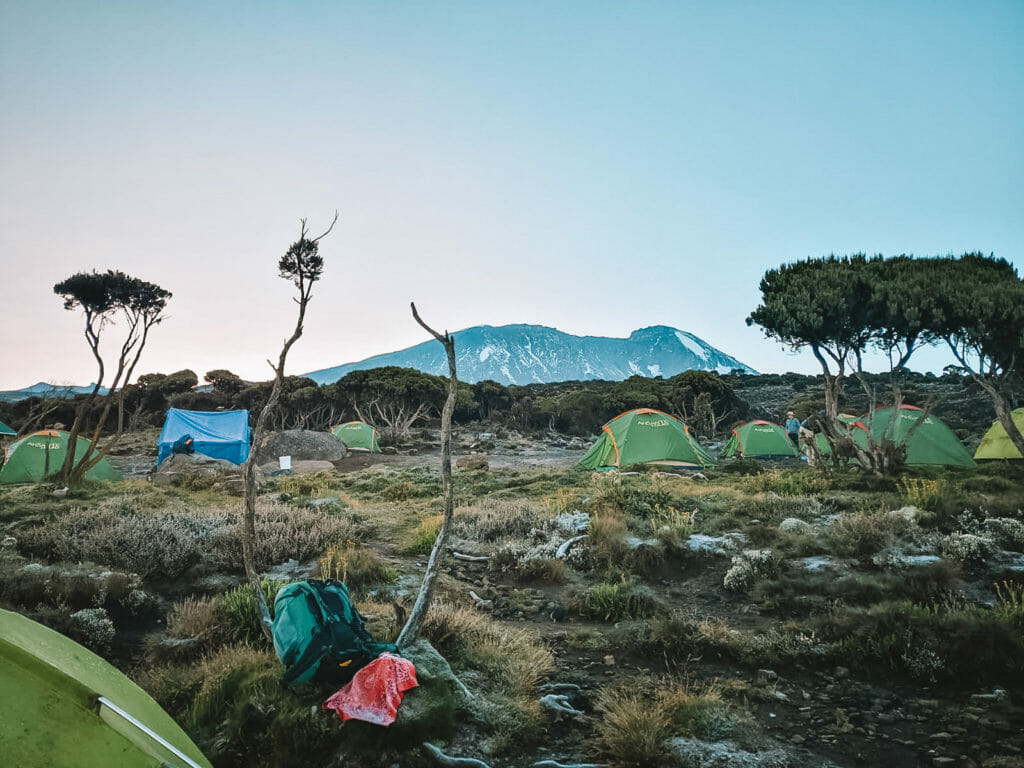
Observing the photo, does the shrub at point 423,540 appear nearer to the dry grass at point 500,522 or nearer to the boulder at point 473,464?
the dry grass at point 500,522

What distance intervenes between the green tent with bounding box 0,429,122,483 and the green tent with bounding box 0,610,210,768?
682 inches

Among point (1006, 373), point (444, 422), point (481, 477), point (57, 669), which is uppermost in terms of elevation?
point (1006, 373)

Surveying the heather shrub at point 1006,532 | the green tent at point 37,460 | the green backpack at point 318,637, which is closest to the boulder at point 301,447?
the green tent at point 37,460

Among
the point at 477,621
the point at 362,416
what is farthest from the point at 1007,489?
the point at 362,416

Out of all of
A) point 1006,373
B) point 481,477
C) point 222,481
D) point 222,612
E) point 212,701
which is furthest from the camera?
point 481,477

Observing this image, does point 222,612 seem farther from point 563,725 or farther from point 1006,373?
point 1006,373

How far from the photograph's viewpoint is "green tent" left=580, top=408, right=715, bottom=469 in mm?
17516

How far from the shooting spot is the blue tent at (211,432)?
19984 mm

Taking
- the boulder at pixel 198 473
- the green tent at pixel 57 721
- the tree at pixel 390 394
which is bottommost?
the boulder at pixel 198 473

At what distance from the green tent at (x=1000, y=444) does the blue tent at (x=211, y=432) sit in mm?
25916

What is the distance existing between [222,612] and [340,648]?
87.9 inches

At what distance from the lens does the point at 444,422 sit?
13.4ft

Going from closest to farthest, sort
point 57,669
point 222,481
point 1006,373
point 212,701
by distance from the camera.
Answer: point 57,669, point 212,701, point 1006,373, point 222,481

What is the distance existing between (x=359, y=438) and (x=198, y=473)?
11398mm
